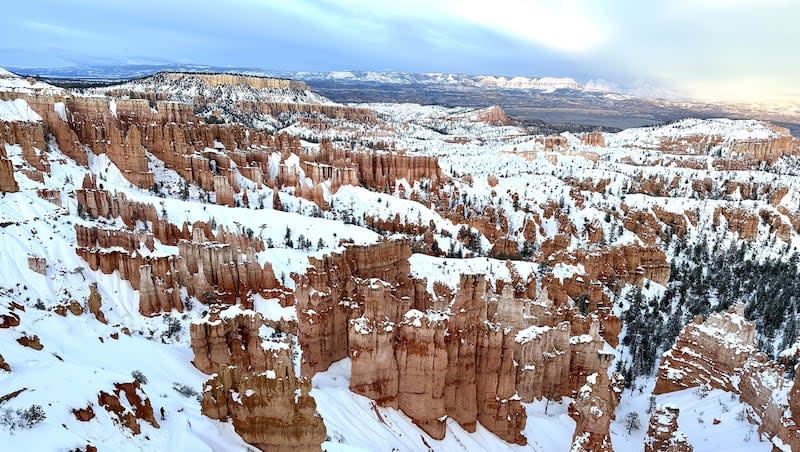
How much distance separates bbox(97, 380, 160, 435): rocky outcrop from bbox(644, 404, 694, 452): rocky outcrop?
14.8 metres

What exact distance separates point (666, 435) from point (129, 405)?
1558 cm

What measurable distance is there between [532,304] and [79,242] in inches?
968

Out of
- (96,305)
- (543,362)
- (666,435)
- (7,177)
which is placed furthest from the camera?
(7,177)

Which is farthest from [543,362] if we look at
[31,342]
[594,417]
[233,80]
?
[233,80]

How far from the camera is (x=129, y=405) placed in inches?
425

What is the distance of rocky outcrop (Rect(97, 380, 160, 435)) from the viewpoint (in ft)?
33.5

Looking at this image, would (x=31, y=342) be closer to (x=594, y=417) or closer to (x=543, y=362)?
(x=594, y=417)

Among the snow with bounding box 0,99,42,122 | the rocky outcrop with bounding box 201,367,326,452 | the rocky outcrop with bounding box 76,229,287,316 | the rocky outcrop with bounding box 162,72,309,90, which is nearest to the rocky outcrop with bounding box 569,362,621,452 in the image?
the rocky outcrop with bounding box 201,367,326,452

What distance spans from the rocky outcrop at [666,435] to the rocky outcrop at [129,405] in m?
14.8

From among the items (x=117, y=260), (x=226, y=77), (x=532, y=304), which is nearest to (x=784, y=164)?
(x=532, y=304)

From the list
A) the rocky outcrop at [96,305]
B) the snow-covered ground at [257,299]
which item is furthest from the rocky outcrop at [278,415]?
the rocky outcrop at [96,305]

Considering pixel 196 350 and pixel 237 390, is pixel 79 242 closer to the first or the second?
pixel 196 350

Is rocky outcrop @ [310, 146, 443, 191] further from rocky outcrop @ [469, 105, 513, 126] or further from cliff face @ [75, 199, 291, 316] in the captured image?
rocky outcrop @ [469, 105, 513, 126]

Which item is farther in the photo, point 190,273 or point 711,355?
point 190,273
